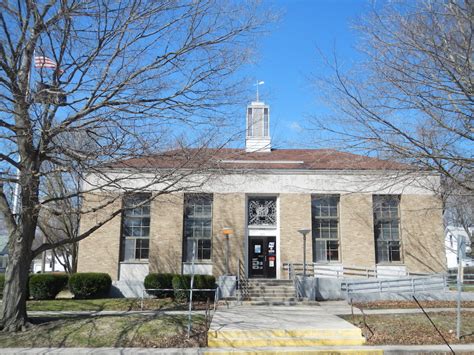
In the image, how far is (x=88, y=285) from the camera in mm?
20016

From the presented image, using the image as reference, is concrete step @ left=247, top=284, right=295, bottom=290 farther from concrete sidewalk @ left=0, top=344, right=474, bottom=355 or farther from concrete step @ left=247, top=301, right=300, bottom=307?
concrete sidewalk @ left=0, top=344, right=474, bottom=355

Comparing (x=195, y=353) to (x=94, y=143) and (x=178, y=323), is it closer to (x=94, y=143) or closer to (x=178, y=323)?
(x=178, y=323)

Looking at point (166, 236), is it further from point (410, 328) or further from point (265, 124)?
point (410, 328)

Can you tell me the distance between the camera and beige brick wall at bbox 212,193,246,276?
74.5ft

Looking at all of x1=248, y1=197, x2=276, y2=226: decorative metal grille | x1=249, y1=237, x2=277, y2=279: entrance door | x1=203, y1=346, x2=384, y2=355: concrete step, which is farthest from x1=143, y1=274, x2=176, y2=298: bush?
x1=203, y1=346, x2=384, y2=355: concrete step

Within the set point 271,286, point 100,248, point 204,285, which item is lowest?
point 271,286

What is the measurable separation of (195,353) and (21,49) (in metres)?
8.65

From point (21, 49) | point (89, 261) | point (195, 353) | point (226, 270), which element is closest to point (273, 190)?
point (226, 270)

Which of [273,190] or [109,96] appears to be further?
[273,190]

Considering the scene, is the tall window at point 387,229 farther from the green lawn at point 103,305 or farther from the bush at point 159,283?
the bush at point 159,283

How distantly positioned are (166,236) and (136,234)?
1.89 meters

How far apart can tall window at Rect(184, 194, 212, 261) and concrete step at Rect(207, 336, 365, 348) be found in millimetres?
12194

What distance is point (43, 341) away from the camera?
35.6ft

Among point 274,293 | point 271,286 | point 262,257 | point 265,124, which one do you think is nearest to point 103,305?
point 274,293
